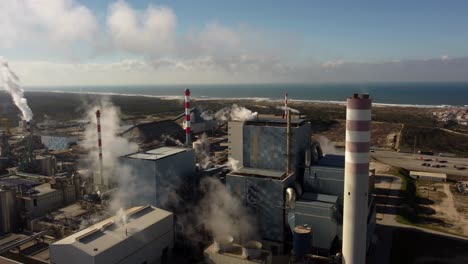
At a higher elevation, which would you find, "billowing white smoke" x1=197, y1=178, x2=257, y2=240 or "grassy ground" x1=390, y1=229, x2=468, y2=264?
"billowing white smoke" x1=197, y1=178, x2=257, y2=240

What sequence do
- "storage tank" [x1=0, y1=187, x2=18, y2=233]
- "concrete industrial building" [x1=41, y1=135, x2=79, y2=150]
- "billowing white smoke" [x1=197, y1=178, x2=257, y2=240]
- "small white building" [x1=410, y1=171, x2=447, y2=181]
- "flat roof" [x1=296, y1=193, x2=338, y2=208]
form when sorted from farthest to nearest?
"concrete industrial building" [x1=41, y1=135, x2=79, y2=150]
"small white building" [x1=410, y1=171, x2=447, y2=181]
"storage tank" [x1=0, y1=187, x2=18, y2=233]
"billowing white smoke" [x1=197, y1=178, x2=257, y2=240]
"flat roof" [x1=296, y1=193, x2=338, y2=208]

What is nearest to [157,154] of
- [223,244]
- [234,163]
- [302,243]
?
[234,163]

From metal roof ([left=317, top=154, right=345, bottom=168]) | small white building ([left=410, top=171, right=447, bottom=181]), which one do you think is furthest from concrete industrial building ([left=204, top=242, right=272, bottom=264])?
small white building ([left=410, top=171, right=447, bottom=181])

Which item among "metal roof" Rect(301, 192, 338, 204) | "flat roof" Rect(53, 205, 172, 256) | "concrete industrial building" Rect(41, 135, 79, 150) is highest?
"metal roof" Rect(301, 192, 338, 204)

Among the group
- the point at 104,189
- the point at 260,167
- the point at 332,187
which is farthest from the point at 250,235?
the point at 104,189

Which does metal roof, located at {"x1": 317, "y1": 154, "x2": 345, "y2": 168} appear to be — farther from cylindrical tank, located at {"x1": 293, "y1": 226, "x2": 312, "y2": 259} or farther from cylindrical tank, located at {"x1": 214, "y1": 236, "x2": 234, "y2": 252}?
cylindrical tank, located at {"x1": 214, "y1": 236, "x2": 234, "y2": 252}

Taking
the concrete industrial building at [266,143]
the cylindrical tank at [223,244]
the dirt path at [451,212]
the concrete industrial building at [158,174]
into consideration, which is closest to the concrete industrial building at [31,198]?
the concrete industrial building at [158,174]
